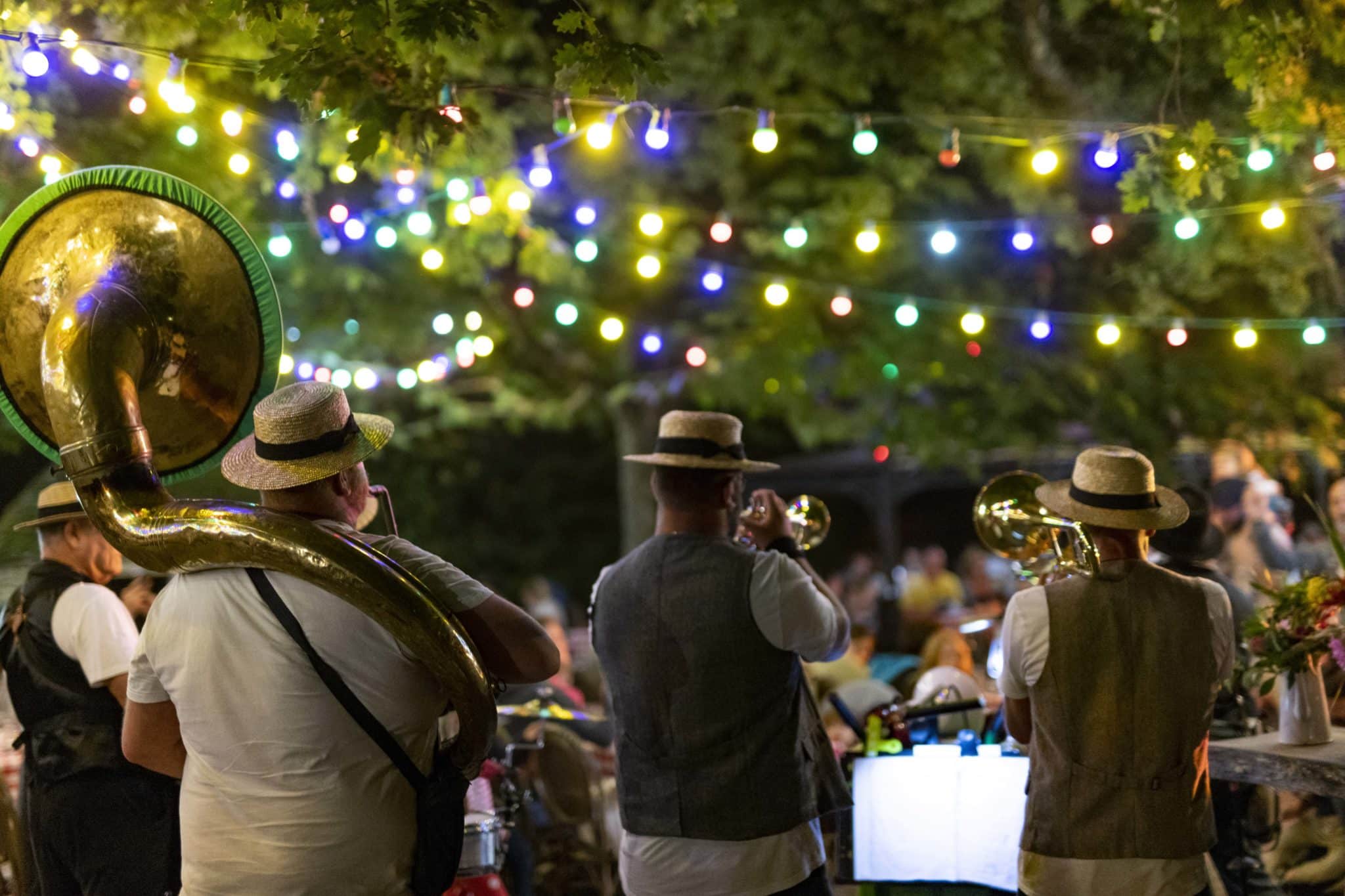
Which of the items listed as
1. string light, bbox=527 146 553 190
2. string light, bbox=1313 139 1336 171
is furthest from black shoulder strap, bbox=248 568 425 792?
string light, bbox=1313 139 1336 171

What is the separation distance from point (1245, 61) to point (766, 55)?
637cm

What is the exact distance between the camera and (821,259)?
1193 centimetres

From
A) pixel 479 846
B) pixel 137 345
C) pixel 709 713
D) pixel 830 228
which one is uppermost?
pixel 830 228

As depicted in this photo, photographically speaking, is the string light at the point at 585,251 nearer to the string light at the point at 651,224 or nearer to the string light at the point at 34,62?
the string light at the point at 651,224

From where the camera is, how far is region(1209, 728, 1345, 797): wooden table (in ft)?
12.5

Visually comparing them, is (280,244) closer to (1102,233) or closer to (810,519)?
(810,519)

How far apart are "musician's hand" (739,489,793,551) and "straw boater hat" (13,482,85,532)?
2.01 meters

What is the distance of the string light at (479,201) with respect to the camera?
857 cm

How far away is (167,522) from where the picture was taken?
114 inches

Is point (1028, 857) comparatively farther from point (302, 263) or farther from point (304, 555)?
point (302, 263)

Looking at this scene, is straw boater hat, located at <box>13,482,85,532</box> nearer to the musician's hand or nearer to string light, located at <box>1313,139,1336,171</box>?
the musician's hand

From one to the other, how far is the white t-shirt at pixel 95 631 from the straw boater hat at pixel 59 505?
236mm

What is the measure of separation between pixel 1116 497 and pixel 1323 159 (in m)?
4.58

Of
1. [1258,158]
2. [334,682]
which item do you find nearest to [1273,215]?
[1258,158]
